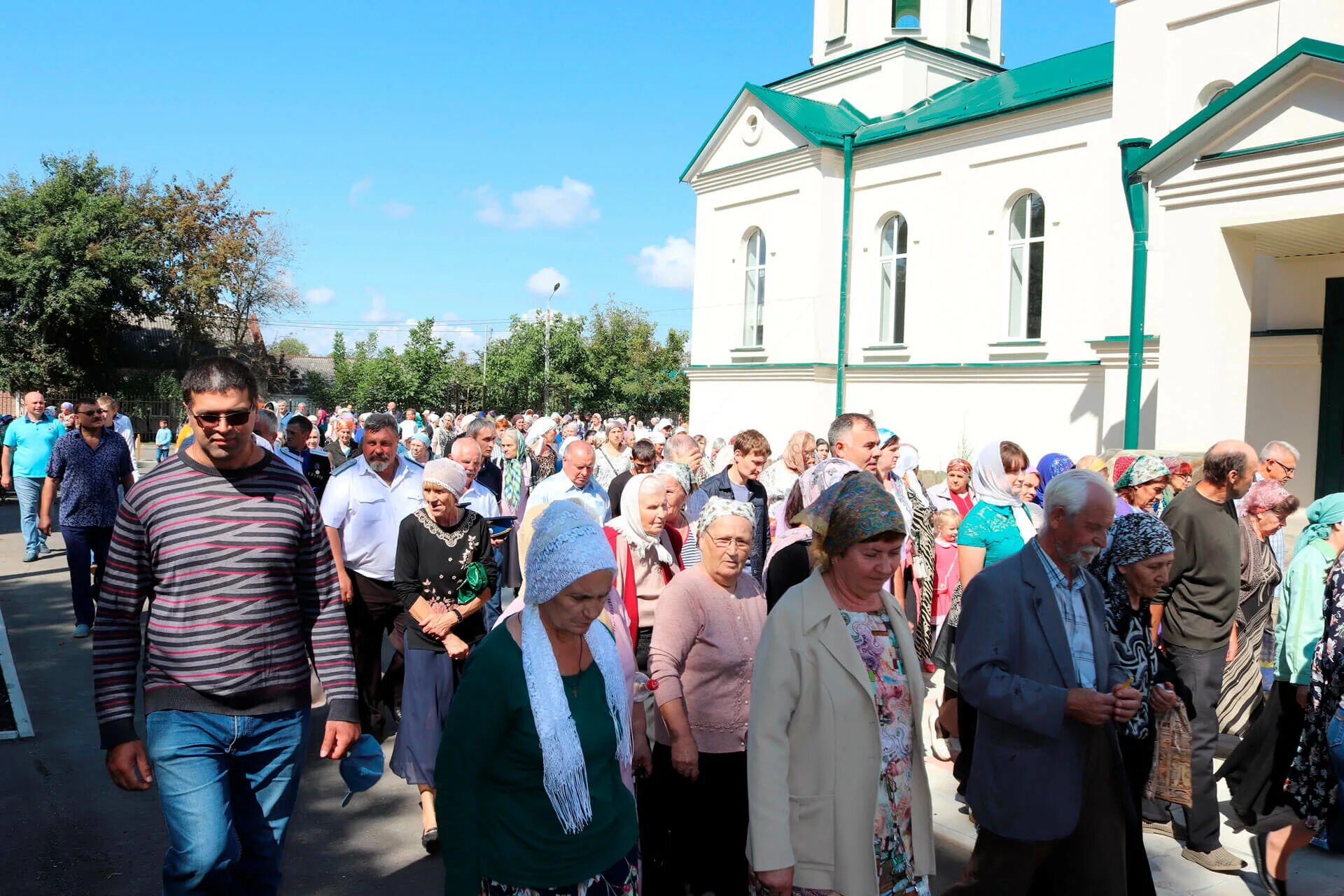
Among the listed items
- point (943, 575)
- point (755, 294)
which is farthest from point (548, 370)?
point (943, 575)

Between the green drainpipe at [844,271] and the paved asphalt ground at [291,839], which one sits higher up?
the green drainpipe at [844,271]

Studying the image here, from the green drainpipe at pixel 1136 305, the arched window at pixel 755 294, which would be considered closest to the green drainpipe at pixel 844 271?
Answer: the arched window at pixel 755 294

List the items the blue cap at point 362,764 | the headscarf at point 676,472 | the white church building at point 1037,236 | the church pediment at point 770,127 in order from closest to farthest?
the blue cap at point 362,764 → the headscarf at point 676,472 → the white church building at point 1037,236 → the church pediment at point 770,127

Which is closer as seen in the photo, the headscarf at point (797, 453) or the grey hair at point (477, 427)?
the headscarf at point (797, 453)

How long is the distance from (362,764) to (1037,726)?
228cm

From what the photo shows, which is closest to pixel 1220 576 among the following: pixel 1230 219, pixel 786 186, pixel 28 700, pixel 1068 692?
pixel 1068 692

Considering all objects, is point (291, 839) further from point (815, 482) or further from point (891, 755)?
point (891, 755)

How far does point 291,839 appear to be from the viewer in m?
4.95

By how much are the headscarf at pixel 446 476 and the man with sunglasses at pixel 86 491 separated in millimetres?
5125

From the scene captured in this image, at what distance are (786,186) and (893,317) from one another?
430cm

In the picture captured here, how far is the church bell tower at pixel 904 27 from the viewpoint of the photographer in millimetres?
26266

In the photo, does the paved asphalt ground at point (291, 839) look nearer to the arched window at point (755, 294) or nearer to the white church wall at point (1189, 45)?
the white church wall at point (1189, 45)

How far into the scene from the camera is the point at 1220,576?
5137mm

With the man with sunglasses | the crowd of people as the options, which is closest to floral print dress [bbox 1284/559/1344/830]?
the crowd of people
